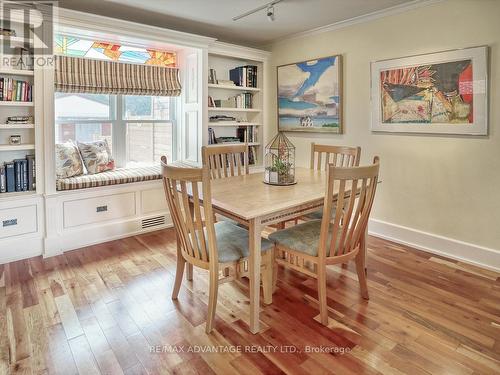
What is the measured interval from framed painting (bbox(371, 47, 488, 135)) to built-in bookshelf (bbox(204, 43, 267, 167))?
172 centimetres

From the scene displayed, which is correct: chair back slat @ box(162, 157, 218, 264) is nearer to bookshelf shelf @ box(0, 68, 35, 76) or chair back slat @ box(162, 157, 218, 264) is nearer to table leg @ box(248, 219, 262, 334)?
table leg @ box(248, 219, 262, 334)

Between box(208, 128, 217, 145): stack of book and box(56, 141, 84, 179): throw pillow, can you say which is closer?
box(56, 141, 84, 179): throw pillow

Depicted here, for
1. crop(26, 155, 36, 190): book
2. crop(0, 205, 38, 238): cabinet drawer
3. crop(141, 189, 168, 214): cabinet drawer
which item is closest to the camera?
crop(0, 205, 38, 238): cabinet drawer

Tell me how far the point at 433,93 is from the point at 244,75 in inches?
93.4

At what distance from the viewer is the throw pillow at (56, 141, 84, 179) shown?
3277 millimetres

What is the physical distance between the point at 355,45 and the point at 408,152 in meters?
1.30

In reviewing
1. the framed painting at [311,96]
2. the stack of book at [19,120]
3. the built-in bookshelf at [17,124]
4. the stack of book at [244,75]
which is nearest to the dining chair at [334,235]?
the framed painting at [311,96]

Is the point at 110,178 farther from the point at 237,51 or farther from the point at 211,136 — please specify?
the point at 237,51

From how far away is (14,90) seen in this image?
2818 mm

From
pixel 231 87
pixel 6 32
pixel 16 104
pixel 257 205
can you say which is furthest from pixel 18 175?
pixel 231 87

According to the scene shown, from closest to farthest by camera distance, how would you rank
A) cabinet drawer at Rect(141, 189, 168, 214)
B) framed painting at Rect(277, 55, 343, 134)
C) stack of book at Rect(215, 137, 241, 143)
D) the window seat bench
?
the window seat bench → cabinet drawer at Rect(141, 189, 168, 214) → framed painting at Rect(277, 55, 343, 134) → stack of book at Rect(215, 137, 241, 143)

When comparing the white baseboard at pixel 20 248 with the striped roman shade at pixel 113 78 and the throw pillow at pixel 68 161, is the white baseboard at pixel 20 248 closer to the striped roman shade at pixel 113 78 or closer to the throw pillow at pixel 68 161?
the throw pillow at pixel 68 161

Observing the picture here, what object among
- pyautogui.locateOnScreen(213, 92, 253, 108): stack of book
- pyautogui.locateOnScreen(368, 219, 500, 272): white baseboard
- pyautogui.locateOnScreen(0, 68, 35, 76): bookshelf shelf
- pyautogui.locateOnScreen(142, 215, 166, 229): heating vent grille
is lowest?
pyautogui.locateOnScreen(368, 219, 500, 272): white baseboard

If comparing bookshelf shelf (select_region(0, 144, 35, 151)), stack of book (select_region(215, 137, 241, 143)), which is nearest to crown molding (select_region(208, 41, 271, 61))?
stack of book (select_region(215, 137, 241, 143))
